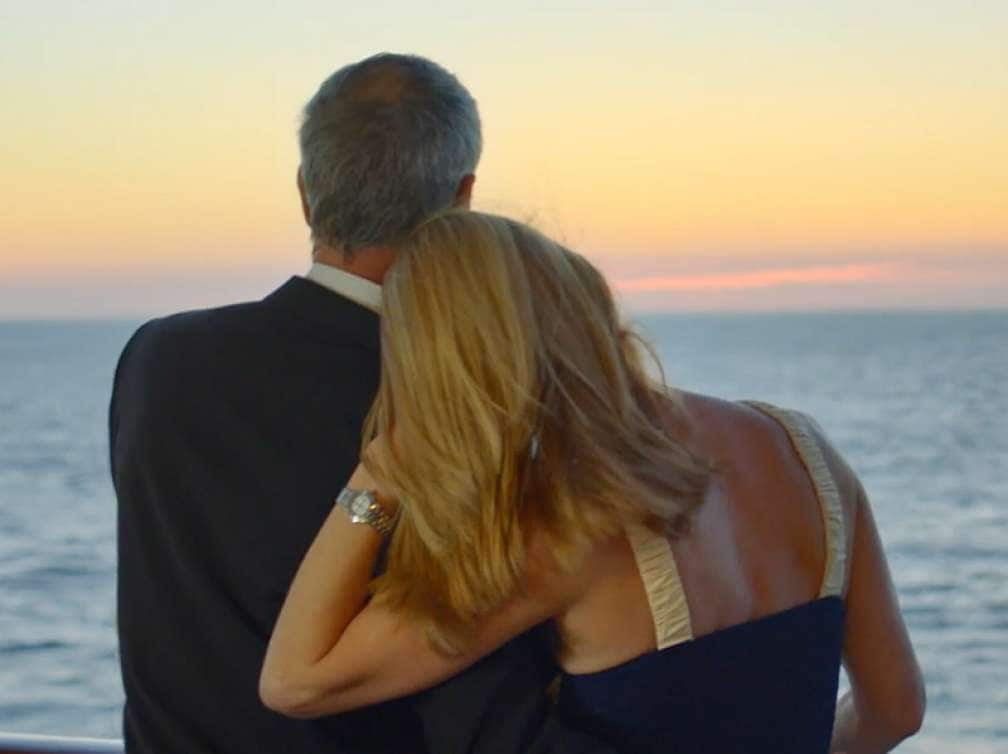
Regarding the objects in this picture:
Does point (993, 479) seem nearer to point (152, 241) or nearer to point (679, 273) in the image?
point (679, 273)

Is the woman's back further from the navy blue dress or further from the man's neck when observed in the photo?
the man's neck

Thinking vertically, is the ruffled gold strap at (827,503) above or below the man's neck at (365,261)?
below

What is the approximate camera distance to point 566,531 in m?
1.26

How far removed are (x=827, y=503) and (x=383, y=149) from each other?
42 centimetres

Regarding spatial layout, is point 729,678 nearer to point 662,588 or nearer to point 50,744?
point 662,588

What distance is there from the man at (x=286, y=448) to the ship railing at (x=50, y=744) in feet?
1.30

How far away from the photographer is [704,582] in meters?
1.34

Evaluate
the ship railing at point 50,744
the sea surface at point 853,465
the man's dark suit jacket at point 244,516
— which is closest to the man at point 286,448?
the man's dark suit jacket at point 244,516

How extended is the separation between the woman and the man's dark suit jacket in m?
0.06

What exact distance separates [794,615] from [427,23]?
5.22m

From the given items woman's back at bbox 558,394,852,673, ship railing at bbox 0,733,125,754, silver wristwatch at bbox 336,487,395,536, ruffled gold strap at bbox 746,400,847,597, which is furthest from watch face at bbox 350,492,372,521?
ship railing at bbox 0,733,125,754

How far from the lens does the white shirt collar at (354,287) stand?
142cm

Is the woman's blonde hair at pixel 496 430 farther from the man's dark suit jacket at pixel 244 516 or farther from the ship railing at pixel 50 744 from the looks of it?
the ship railing at pixel 50 744

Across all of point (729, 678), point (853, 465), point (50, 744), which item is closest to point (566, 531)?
point (729, 678)
